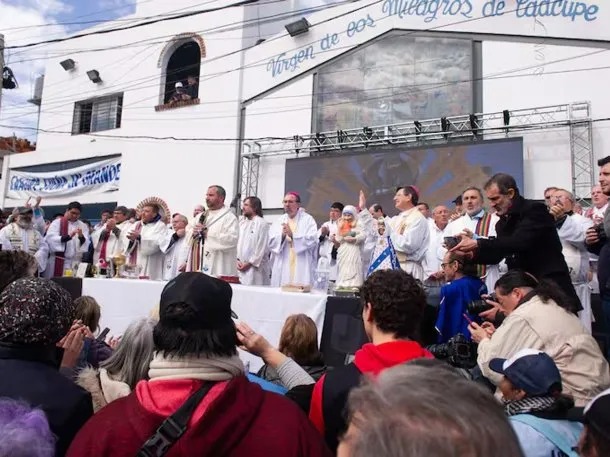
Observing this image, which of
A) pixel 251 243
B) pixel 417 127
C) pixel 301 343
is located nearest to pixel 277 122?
pixel 417 127

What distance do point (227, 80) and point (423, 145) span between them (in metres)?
6.91

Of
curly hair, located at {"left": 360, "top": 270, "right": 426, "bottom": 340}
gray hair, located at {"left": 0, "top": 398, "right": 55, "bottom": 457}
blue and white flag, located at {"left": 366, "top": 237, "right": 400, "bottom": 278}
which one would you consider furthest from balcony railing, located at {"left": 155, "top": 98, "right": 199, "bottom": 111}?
gray hair, located at {"left": 0, "top": 398, "right": 55, "bottom": 457}

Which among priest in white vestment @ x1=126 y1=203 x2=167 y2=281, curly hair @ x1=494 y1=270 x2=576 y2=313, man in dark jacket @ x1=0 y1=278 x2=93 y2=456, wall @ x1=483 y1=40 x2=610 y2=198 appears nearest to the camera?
man in dark jacket @ x1=0 y1=278 x2=93 y2=456

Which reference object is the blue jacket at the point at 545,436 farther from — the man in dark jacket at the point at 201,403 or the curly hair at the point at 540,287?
the curly hair at the point at 540,287

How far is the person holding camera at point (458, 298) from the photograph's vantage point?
4410 mm

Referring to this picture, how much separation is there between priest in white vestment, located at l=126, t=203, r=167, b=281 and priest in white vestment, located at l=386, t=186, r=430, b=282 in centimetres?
380

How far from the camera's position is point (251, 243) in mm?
7969

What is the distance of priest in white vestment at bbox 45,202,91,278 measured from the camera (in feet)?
33.0

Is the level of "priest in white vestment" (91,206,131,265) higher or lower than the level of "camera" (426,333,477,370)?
higher

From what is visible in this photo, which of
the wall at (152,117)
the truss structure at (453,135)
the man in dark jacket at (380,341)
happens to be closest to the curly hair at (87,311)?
the man in dark jacket at (380,341)

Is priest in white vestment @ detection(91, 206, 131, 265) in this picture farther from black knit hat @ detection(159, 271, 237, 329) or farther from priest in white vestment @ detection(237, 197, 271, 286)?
black knit hat @ detection(159, 271, 237, 329)

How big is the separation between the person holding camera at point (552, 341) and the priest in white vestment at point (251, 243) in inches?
191

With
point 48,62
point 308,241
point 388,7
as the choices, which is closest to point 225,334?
point 308,241

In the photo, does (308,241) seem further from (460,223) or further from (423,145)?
(423,145)
